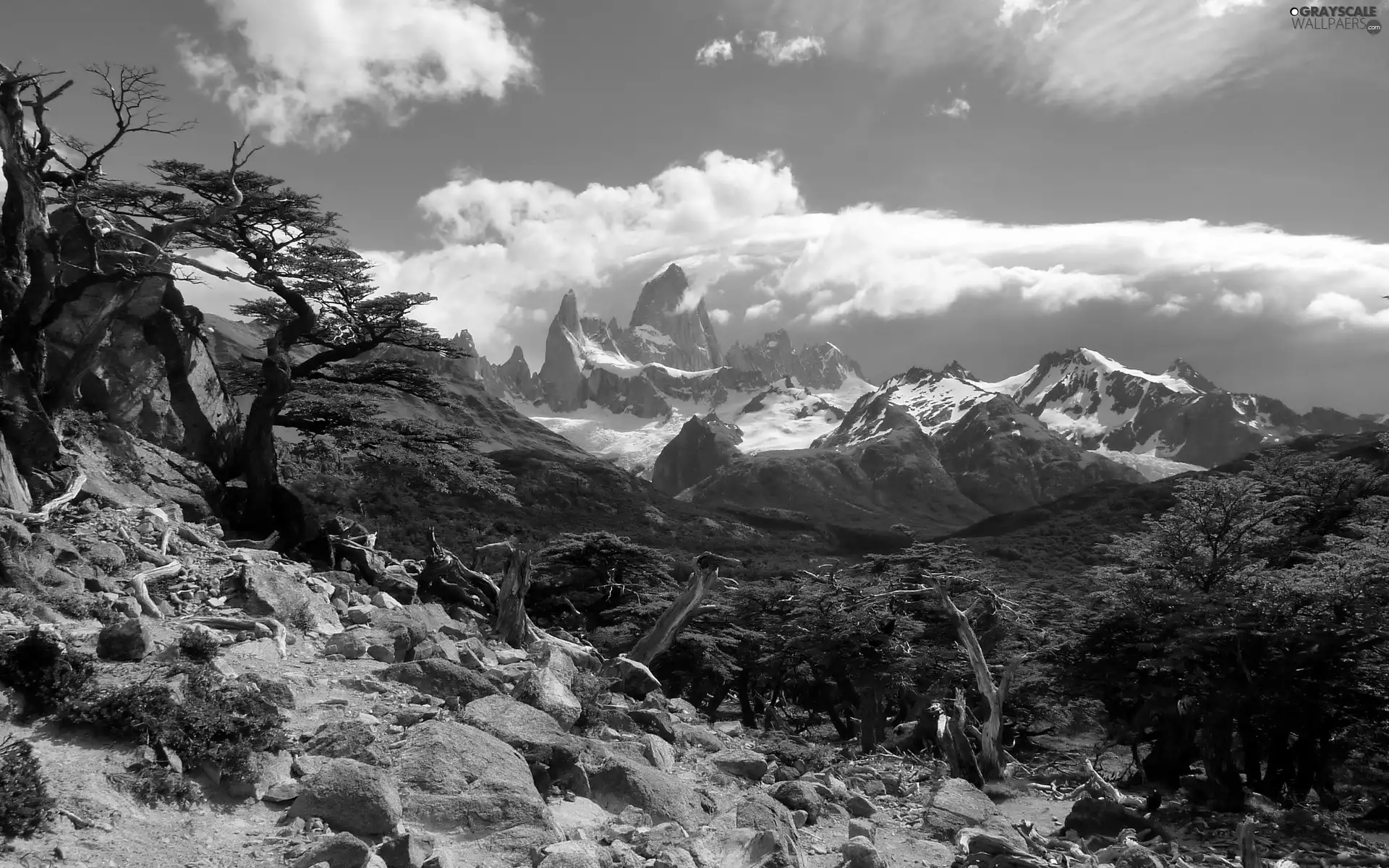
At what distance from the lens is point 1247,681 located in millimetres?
19531

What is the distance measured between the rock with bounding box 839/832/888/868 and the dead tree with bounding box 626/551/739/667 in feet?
31.0

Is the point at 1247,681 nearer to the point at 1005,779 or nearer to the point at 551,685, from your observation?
the point at 1005,779

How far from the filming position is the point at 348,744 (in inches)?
363

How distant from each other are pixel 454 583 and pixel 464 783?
53.1 ft

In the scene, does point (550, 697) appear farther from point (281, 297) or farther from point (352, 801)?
point (281, 297)

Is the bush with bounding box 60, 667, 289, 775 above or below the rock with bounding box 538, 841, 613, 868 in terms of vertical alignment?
above

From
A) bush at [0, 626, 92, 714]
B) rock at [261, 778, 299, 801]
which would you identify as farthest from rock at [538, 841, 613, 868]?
bush at [0, 626, 92, 714]

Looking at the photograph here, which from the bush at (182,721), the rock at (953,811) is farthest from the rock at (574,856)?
the rock at (953,811)

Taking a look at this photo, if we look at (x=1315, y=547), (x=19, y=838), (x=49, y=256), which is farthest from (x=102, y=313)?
(x=1315, y=547)

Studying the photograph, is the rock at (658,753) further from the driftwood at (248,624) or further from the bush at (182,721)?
the bush at (182,721)

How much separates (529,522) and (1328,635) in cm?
7671

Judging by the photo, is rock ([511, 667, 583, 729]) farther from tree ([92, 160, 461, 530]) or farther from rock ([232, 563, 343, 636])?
tree ([92, 160, 461, 530])

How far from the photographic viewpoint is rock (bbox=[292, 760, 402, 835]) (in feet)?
25.4

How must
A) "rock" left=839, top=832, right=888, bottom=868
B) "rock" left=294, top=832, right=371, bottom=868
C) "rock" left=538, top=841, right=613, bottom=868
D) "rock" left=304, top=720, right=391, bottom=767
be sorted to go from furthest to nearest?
"rock" left=839, top=832, right=888, bottom=868, "rock" left=304, top=720, right=391, bottom=767, "rock" left=538, top=841, right=613, bottom=868, "rock" left=294, top=832, right=371, bottom=868
